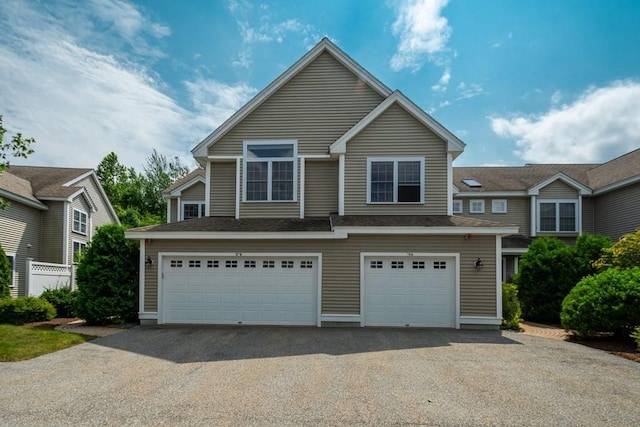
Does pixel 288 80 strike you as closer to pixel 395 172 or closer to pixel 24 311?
pixel 395 172

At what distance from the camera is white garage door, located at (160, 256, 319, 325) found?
448 inches

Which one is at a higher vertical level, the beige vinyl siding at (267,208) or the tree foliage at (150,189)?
the tree foliage at (150,189)

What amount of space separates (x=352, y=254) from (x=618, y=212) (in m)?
15.2

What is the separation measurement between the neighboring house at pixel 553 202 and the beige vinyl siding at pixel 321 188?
946 centimetres

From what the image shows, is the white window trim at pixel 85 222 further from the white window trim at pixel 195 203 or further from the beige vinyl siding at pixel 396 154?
the beige vinyl siding at pixel 396 154

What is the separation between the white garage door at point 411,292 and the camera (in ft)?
36.9

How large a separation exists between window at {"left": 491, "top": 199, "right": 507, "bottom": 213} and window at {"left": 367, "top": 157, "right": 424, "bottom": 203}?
10.8 m

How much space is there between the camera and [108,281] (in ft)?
37.4

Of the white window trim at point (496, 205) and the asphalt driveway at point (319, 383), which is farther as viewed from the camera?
the white window trim at point (496, 205)

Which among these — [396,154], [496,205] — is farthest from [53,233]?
[496,205]

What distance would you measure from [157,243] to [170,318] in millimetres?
2312

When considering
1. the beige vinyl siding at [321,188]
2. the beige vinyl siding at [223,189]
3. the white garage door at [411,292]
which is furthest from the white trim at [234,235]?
the beige vinyl siding at [223,189]

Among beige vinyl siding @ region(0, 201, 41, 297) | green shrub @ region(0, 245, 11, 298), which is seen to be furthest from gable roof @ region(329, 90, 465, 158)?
beige vinyl siding @ region(0, 201, 41, 297)

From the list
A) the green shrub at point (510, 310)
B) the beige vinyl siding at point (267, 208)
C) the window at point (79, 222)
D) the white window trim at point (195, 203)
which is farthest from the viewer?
the white window trim at point (195, 203)
